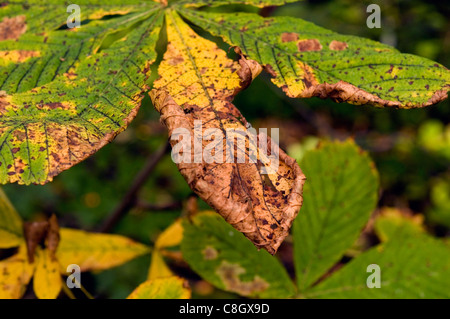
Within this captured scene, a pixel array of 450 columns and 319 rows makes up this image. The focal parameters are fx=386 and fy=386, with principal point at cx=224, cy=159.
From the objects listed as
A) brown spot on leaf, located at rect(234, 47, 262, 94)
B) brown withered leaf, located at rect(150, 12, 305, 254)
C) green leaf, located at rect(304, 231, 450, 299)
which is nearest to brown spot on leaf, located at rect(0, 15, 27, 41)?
brown withered leaf, located at rect(150, 12, 305, 254)

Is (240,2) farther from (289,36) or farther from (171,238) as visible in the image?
(171,238)

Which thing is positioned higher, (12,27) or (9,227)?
(12,27)

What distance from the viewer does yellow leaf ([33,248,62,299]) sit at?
0.97m

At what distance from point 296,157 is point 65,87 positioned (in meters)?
1.37

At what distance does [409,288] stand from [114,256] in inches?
33.8

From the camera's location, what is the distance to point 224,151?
2.10 feet

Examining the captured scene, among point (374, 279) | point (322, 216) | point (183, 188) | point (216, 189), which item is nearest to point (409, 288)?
point (374, 279)

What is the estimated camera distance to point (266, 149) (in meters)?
0.69

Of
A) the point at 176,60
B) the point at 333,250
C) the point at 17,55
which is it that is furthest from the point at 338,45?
the point at 17,55

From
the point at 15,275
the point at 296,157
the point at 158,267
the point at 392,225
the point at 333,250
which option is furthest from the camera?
the point at 296,157

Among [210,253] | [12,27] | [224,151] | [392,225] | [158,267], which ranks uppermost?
[12,27]

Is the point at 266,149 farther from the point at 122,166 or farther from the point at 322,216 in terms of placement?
the point at 122,166
